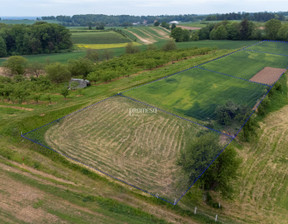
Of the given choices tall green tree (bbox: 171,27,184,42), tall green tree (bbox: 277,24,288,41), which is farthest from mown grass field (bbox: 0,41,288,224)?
tall green tree (bbox: 171,27,184,42)

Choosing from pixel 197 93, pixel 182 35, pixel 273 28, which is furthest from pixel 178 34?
pixel 197 93

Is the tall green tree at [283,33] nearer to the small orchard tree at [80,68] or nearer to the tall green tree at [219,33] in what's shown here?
the tall green tree at [219,33]

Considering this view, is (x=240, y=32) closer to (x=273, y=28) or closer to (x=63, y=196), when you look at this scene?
(x=273, y=28)

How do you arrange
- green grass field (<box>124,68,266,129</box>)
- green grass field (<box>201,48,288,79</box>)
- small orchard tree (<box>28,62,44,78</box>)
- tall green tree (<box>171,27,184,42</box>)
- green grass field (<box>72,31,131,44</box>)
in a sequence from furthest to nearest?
tall green tree (<box>171,27,184,42</box>) → green grass field (<box>72,31,131,44</box>) → small orchard tree (<box>28,62,44,78</box>) → green grass field (<box>201,48,288,79</box>) → green grass field (<box>124,68,266,129</box>)

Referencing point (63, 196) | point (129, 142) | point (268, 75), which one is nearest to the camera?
point (63, 196)

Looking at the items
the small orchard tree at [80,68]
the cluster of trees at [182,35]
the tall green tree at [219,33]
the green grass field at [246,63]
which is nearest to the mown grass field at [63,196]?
the small orchard tree at [80,68]

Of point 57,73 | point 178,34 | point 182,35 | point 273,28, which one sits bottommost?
point 57,73

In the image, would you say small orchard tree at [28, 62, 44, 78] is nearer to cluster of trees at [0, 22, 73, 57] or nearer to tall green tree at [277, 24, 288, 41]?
cluster of trees at [0, 22, 73, 57]
